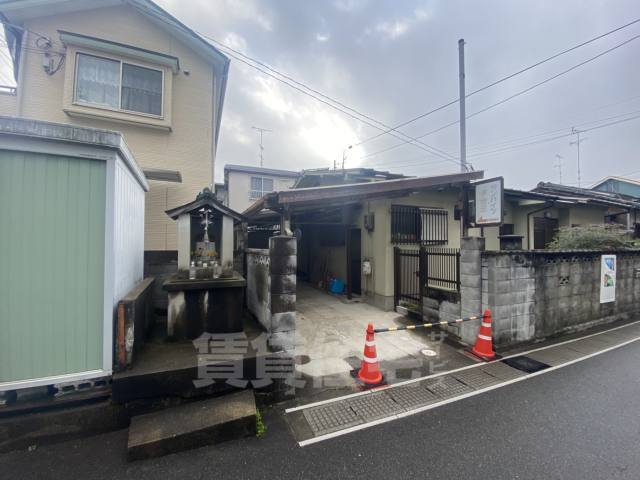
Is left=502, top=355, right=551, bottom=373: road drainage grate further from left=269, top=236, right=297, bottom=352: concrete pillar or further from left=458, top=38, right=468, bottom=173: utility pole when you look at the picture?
left=458, top=38, right=468, bottom=173: utility pole

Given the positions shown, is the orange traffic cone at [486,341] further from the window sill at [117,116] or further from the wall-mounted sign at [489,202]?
the window sill at [117,116]

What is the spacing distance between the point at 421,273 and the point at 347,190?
3090mm

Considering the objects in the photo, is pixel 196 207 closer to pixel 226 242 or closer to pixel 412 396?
pixel 226 242

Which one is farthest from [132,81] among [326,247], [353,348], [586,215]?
[586,215]

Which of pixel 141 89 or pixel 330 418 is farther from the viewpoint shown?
pixel 141 89

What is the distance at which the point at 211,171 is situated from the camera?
7957 millimetres

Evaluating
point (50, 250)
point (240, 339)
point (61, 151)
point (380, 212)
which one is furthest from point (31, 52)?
point (380, 212)

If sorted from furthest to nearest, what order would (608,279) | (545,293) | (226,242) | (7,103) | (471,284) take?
1. (608,279)
2. (7,103)
3. (545,293)
4. (471,284)
5. (226,242)

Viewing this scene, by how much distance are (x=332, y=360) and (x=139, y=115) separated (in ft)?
25.5

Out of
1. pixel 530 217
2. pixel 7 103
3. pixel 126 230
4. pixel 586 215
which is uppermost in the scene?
pixel 7 103

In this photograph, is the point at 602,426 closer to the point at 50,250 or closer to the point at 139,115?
the point at 50,250

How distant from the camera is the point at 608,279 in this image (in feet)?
21.2

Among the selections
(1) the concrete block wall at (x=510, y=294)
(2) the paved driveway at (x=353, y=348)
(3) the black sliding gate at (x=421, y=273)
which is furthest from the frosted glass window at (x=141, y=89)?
(1) the concrete block wall at (x=510, y=294)

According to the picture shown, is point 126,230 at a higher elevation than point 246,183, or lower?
lower
